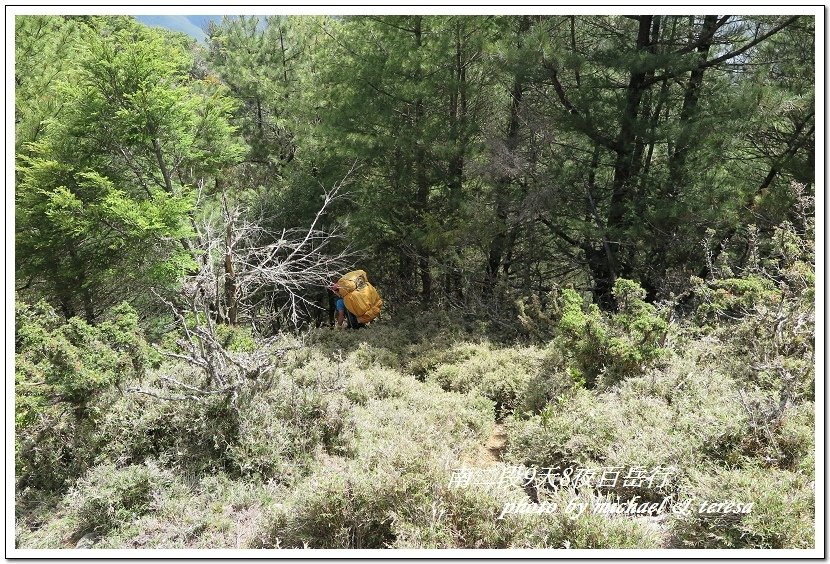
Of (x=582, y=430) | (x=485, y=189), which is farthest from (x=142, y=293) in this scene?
(x=582, y=430)

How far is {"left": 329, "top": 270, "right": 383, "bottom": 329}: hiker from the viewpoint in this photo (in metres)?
9.04

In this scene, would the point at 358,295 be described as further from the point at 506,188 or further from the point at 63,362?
the point at 63,362

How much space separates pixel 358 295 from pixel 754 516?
23.0 feet

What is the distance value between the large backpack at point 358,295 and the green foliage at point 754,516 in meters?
6.52

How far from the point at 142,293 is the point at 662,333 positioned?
987 cm

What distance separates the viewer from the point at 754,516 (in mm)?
3191

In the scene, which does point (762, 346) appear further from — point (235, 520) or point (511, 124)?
point (511, 124)

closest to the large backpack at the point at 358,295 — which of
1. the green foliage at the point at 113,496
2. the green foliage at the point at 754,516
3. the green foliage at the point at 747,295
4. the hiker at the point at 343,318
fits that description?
the hiker at the point at 343,318

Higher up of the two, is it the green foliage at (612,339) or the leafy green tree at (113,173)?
the leafy green tree at (113,173)

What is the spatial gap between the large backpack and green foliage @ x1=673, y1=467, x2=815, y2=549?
6.52 m

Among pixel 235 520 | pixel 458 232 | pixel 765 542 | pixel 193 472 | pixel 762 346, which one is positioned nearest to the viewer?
pixel 765 542

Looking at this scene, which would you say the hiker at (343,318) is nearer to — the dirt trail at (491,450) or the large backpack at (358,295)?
the large backpack at (358,295)

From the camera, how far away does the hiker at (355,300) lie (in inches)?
356

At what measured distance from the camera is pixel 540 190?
8.18 m
